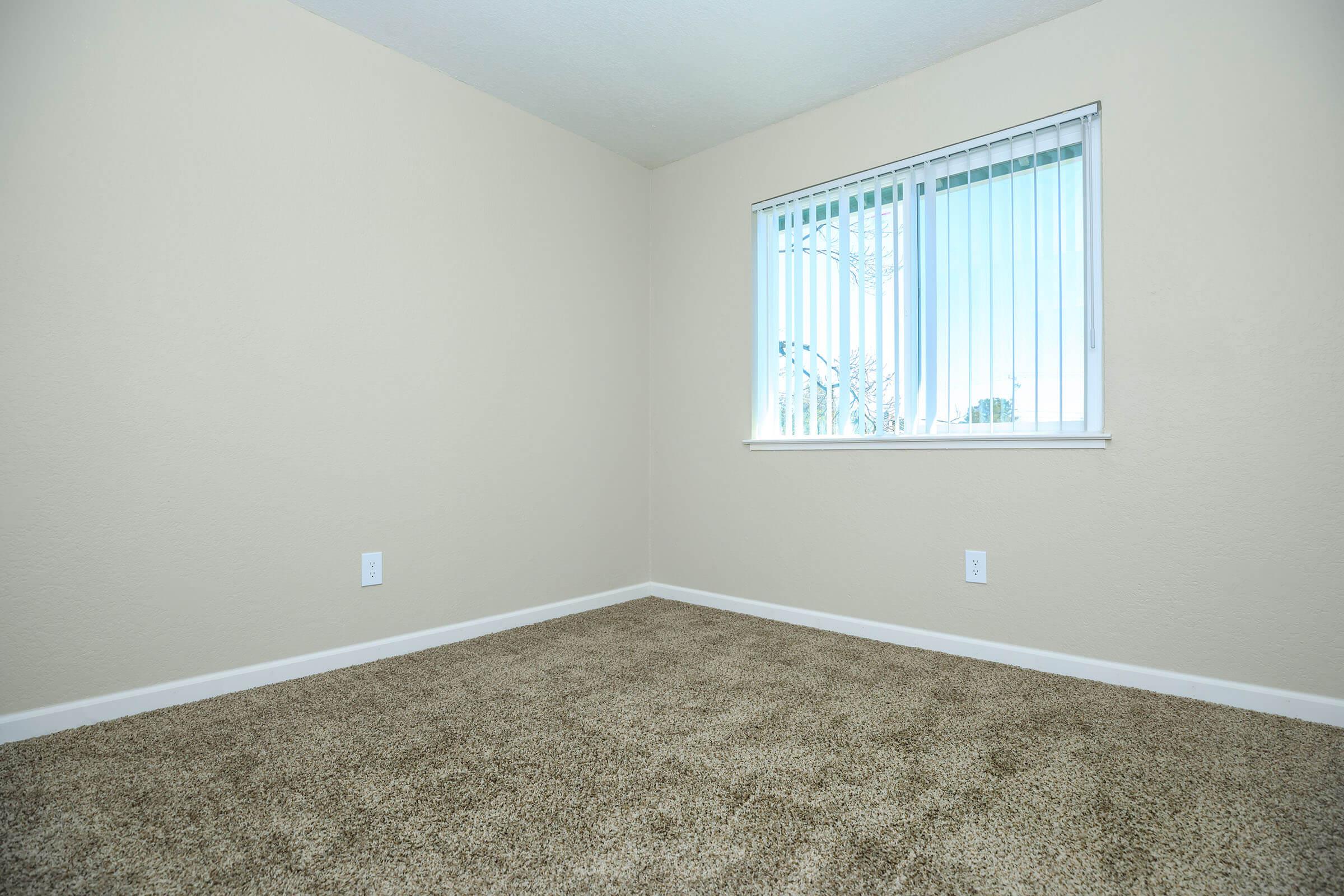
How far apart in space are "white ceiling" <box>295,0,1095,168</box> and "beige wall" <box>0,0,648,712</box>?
17 cm

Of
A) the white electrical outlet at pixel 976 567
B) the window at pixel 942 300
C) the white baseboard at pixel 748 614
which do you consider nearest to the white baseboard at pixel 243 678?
the white baseboard at pixel 748 614

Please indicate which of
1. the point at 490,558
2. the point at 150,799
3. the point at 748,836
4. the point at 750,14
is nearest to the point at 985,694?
the point at 748,836

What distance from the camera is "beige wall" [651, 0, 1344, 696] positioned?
1803mm

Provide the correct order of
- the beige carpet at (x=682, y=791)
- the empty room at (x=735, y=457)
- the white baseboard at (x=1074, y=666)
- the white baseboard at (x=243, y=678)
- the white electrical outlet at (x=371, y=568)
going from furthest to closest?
1. the white electrical outlet at (x=371, y=568)
2. the white baseboard at (x=1074, y=666)
3. the white baseboard at (x=243, y=678)
4. the empty room at (x=735, y=457)
5. the beige carpet at (x=682, y=791)

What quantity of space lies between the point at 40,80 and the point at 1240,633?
356 centimetres

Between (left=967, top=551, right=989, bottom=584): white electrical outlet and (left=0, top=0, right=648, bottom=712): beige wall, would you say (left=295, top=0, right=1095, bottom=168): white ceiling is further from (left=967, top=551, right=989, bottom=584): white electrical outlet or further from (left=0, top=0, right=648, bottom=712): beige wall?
(left=967, top=551, right=989, bottom=584): white electrical outlet

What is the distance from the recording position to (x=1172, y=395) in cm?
200

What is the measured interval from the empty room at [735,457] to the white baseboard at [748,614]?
14 millimetres

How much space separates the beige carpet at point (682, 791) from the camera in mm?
1109

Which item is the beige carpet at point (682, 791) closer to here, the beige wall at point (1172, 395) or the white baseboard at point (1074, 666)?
the white baseboard at point (1074, 666)

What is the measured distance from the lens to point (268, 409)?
2.10 metres

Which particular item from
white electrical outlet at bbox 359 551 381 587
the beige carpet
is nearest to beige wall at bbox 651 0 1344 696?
the beige carpet

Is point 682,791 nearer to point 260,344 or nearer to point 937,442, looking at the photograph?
point 937,442

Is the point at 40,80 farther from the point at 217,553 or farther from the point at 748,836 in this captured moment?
the point at 748,836
